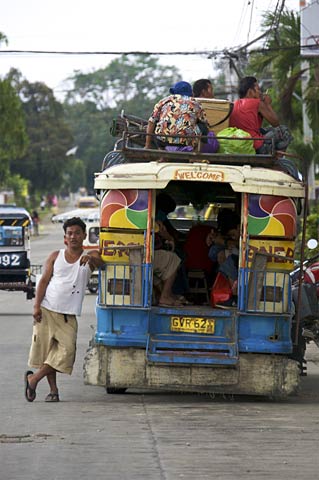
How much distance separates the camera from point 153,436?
10.1 m

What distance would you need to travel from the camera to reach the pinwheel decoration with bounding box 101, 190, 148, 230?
1212 cm

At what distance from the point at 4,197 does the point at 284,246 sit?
256 feet

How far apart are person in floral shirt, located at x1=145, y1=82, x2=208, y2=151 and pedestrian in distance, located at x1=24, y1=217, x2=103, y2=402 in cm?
134

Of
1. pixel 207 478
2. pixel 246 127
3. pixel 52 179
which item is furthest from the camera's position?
pixel 52 179

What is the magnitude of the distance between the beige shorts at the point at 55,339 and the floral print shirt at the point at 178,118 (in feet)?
7.16

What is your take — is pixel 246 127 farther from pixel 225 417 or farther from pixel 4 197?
pixel 4 197

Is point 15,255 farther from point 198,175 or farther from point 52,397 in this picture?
point 198,175

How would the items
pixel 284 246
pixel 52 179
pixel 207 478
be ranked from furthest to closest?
1. pixel 52 179
2. pixel 284 246
3. pixel 207 478

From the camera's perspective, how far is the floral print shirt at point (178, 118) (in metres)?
12.8

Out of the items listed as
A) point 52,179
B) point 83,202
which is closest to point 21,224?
point 83,202

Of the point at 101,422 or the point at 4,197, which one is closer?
the point at 101,422

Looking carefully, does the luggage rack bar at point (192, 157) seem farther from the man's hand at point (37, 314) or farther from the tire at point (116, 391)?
the tire at point (116, 391)

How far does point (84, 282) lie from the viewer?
1238cm

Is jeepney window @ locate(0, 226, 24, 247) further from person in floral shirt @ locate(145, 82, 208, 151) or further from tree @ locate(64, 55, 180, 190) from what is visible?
tree @ locate(64, 55, 180, 190)
